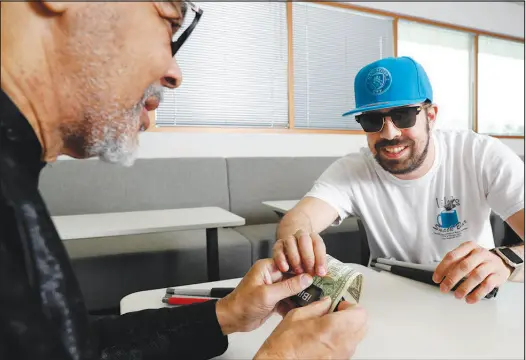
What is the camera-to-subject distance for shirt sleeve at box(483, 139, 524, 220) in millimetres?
1253

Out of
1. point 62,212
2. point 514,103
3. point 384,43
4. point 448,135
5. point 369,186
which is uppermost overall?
point 384,43

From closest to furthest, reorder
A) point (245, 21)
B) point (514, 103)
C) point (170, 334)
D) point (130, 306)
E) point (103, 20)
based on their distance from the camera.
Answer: point (103, 20), point (170, 334), point (130, 306), point (245, 21), point (514, 103)

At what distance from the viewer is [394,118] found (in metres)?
1.32

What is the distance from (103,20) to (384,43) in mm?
3933

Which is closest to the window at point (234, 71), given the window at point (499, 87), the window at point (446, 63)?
the window at point (446, 63)

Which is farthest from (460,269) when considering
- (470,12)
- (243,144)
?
Answer: (470,12)

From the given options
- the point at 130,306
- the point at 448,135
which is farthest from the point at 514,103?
the point at 130,306

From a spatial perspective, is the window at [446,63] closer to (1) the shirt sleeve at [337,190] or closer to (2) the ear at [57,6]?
(1) the shirt sleeve at [337,190]

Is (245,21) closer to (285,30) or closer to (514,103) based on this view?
(285,30)

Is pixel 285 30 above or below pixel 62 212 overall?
above

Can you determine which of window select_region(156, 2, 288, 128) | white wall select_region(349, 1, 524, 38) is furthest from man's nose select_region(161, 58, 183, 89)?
white wall select_region(349, 1, 524, 38)

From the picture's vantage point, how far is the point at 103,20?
20.4 inches

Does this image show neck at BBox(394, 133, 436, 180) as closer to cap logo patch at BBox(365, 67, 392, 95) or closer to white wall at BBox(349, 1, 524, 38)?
cap logo patch at BBox(365, 67, 392, 95)

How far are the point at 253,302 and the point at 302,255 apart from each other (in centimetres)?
14
